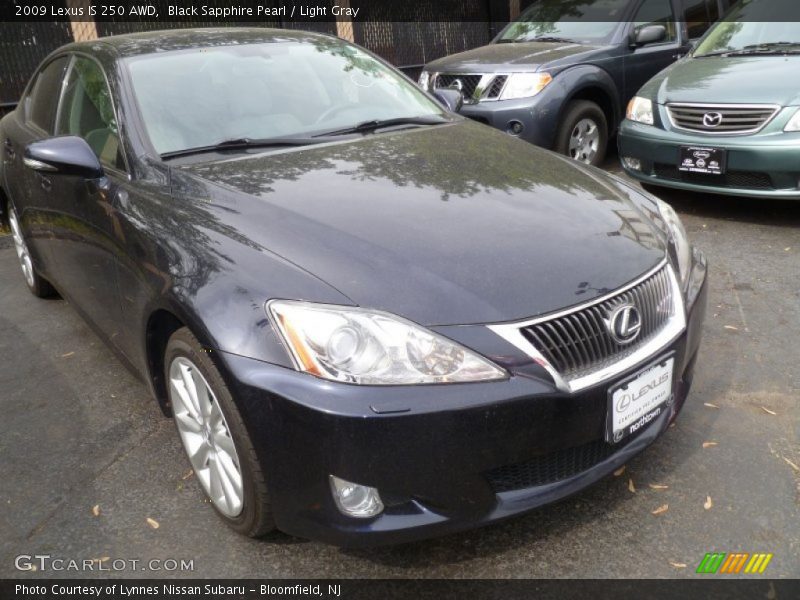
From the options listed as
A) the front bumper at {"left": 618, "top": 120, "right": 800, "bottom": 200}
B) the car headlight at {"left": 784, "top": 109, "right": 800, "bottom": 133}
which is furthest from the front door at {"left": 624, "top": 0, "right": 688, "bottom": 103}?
the car headlight at {"left": 784, "top": 109, "right": 800, "bottom": 133}

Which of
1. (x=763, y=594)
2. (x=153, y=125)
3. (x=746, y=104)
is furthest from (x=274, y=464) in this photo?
(x=746, y=104)

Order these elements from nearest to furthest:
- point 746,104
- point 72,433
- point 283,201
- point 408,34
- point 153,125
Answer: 1. point 283,201
2. point 153,125
3. point 72,433
4. point 746,104
5. point 408,34

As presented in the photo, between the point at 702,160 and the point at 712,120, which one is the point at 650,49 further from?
the point at 702,160

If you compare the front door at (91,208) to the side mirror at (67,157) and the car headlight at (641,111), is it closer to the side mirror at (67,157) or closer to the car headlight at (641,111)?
the side mirror at (67,157)

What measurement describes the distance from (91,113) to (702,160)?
3854 millimetres

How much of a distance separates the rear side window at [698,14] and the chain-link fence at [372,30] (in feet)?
16.5

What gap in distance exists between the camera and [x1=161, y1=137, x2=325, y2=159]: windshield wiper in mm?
2959

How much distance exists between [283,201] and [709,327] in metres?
2.35

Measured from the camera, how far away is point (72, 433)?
10.6 feet

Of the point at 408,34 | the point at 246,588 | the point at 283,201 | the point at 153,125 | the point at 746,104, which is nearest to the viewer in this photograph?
the point at 246,588

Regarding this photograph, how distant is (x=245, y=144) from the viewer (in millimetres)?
3074

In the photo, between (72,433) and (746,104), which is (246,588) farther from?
(746,104)

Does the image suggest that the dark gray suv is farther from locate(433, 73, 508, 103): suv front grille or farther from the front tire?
the front tire
